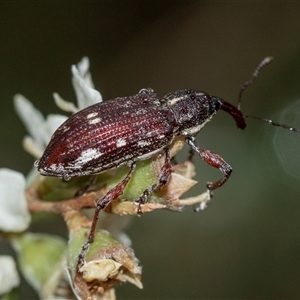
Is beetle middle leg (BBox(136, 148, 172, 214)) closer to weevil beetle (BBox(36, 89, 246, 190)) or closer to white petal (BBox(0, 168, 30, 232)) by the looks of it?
weevil beetle (BBox(36, 89, 246, 190))

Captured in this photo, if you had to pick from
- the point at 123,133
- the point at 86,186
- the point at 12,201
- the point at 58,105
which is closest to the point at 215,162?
the point at 123,133

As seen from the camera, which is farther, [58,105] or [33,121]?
[33,121]

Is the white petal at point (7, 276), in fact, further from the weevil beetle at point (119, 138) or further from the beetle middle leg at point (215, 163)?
the beetle middle leg at point (215, 163)

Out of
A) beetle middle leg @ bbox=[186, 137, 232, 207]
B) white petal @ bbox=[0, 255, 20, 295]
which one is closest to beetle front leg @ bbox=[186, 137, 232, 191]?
beetle middle leg @ bbox=[186, 137, 232, 207]

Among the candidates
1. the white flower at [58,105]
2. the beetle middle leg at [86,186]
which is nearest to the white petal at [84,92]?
the white flower at [58,105]

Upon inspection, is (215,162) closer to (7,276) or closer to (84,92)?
(84,92)

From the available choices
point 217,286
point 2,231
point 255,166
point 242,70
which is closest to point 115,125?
point 2,231
